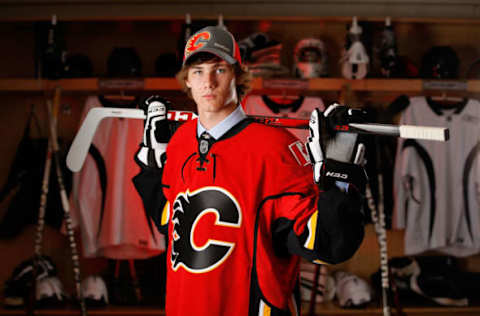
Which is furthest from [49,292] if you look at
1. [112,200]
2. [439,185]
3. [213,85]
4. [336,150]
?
[439,185]

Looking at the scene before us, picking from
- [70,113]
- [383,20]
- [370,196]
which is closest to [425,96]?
[383,20]

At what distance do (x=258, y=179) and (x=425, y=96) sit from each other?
189cm

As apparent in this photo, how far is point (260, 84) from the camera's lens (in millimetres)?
2260

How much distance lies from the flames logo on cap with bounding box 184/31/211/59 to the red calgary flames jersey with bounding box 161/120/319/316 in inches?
9.0

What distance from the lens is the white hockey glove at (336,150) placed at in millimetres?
841

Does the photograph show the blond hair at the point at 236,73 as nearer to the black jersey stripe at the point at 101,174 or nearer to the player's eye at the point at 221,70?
the player's eye at the point at 221,70

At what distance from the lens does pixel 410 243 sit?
2373 millimetres

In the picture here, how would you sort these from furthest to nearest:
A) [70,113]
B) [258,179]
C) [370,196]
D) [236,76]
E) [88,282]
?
[70,113] < [88,282] < [370,196] < [236,76] < [258,179]

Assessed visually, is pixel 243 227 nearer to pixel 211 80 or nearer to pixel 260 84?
pixel 211 80

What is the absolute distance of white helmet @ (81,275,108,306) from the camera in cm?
229

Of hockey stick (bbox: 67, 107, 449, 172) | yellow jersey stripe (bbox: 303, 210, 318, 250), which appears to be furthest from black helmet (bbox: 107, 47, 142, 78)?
yellow jersey stripe (bbox: 303, 210, 318, 250)

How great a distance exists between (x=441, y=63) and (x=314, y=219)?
1923 millimetres

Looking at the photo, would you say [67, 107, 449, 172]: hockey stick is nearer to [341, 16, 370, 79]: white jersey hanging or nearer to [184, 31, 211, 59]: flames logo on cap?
[184, 31, 211, 59]: flames logo on cap

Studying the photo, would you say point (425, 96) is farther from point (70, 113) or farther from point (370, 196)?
point (70, 113)
